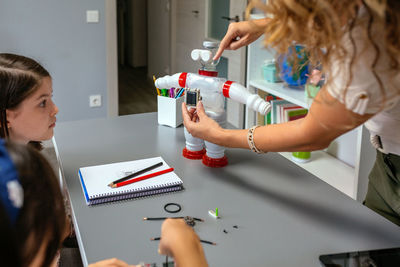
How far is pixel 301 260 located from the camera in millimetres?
967

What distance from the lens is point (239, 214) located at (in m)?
1.14

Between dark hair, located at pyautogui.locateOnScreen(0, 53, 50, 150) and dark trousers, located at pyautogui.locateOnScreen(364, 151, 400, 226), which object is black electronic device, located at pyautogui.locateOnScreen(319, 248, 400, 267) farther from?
dark hair, located at pyautogui.locateOnScreen(0, 53, 50, 150)

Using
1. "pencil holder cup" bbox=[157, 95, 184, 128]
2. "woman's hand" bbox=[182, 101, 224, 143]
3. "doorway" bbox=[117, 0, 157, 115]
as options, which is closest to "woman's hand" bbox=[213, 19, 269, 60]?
"woman's hand" bbox=[182, 101, 224, 143]

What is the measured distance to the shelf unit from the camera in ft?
6.77

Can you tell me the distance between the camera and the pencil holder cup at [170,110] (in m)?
1.68

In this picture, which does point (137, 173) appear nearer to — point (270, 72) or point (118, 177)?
point (118, 177)

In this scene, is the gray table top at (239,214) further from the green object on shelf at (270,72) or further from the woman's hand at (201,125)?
the green object on shelf at (270,72)

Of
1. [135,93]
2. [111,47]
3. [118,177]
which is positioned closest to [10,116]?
[118,177]

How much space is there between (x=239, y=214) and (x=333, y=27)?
519 millimetres

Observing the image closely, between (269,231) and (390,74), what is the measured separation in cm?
45

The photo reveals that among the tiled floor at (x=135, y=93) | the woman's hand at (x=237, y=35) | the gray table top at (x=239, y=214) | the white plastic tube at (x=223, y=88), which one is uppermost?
the woman's hand at (x=237, y=35)

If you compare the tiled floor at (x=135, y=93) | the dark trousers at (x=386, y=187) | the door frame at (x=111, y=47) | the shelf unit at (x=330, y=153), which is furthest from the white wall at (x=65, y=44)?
the dark trousers at (x=386, y=187)

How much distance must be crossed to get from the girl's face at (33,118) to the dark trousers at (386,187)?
38.0 inches

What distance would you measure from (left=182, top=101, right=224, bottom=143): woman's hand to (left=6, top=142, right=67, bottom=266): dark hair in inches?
23.8
